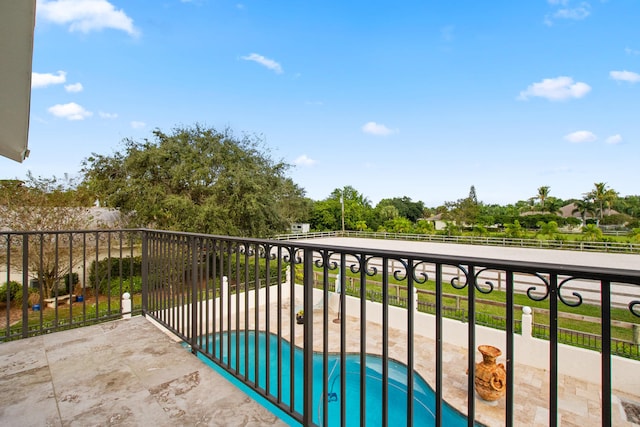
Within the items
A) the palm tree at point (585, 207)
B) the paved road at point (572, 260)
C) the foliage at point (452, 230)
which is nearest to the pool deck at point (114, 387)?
the paved road at point (572, 260)

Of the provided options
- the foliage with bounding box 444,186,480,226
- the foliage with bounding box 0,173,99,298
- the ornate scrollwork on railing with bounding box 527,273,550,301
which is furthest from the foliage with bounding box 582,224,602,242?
the foliage with bounding box 0,173,99,298

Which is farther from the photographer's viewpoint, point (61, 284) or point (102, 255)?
point (102, 255)

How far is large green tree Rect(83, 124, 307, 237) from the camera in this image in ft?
37.4

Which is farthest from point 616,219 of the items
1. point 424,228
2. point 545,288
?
point 545,288

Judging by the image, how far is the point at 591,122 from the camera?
1978 cm

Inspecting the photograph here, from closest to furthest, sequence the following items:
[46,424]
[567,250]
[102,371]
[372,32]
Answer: [46,424], [102,371], [372,32], [567,250]

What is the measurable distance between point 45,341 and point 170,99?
12.2 m

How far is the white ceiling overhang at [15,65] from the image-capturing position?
1.01 m

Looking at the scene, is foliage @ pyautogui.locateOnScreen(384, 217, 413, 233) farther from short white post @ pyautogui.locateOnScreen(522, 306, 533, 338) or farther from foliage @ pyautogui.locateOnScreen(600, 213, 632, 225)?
short white post @ pyautogui.locateOnScreen(522, 306, 533, 338)

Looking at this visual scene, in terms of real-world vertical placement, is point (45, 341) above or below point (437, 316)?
below

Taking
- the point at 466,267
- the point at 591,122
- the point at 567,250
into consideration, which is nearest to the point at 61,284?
the point at 466,267

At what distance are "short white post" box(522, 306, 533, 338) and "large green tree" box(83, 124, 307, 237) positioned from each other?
8.64 m

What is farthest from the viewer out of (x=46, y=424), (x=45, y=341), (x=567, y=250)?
(x=567, y=250)

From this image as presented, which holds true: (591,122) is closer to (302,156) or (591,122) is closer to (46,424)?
(302,156)
